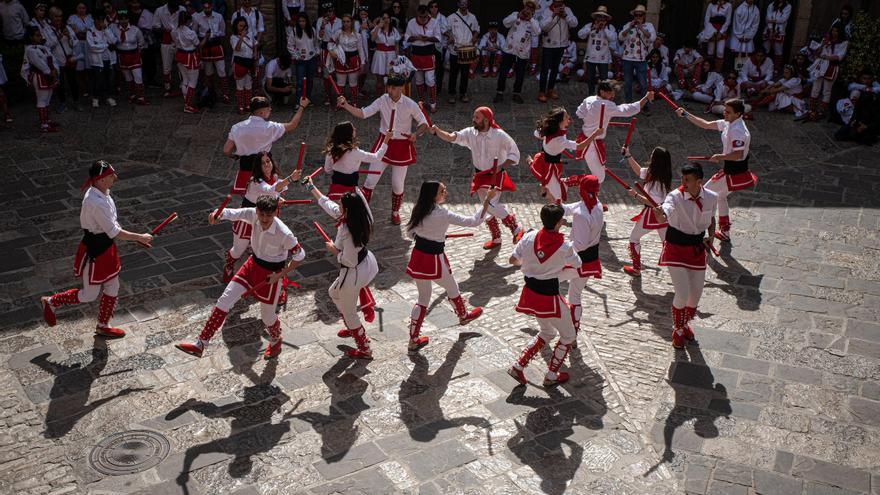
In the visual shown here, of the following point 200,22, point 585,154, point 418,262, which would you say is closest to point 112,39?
point 200,22

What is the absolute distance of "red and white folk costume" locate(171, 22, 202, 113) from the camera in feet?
49.3

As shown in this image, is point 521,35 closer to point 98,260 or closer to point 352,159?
point 352,159

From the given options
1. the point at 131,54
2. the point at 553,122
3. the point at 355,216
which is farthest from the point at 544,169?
the point at 131,54

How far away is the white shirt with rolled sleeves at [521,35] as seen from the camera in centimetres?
1557

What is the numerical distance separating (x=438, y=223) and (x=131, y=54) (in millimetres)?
9814

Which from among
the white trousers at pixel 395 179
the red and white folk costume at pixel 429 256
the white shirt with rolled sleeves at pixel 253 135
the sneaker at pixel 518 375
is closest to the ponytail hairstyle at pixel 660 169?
the red and white folk costume at pixel 429 256

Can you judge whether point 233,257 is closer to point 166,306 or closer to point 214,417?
point 166,306

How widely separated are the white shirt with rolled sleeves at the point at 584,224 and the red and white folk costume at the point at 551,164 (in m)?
2.24

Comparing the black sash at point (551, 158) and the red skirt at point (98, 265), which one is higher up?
the black sash at point (551, 158)

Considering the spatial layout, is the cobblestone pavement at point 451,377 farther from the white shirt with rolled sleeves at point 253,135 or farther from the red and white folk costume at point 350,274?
the white shirt with rolled sleeves at point 253,135

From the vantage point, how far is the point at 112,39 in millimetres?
15195

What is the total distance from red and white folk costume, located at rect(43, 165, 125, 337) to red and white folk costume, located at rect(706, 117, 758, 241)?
250 inches

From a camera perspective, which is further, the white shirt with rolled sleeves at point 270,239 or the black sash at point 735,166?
the black sash at point 735,166

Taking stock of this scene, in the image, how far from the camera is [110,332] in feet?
26.6
